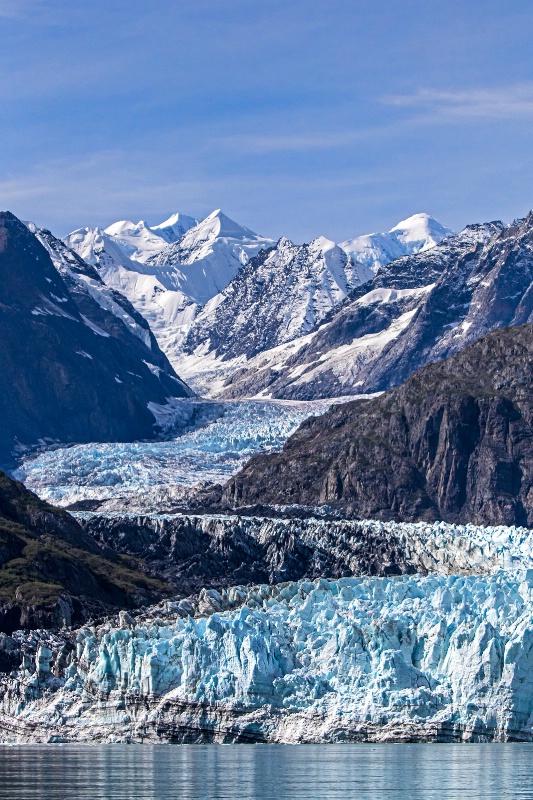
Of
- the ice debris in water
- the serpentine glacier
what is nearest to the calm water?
the serpentine glacier

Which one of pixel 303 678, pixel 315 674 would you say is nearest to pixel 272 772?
pixel 303 678

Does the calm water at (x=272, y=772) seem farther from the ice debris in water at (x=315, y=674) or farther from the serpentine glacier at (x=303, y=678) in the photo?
the ice debris in water at (x=315, y=674)

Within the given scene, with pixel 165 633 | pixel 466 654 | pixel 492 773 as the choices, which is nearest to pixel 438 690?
pixel 466 654

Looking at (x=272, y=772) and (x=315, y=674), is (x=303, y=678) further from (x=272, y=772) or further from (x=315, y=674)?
(x=272, y=772)

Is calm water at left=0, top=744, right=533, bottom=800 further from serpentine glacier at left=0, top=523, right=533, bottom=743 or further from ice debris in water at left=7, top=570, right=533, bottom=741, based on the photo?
ice debris in water at left=7, top=570, right=533, bottom=741

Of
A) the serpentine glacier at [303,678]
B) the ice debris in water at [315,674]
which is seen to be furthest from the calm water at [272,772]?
the ice debris in water at [315,674]

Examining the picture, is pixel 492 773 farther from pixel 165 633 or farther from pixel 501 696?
pixel 165 633

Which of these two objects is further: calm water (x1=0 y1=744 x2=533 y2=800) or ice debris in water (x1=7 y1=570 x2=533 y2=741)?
ice debris in water (x1=7 y1=570 x2=533 y2=741)
